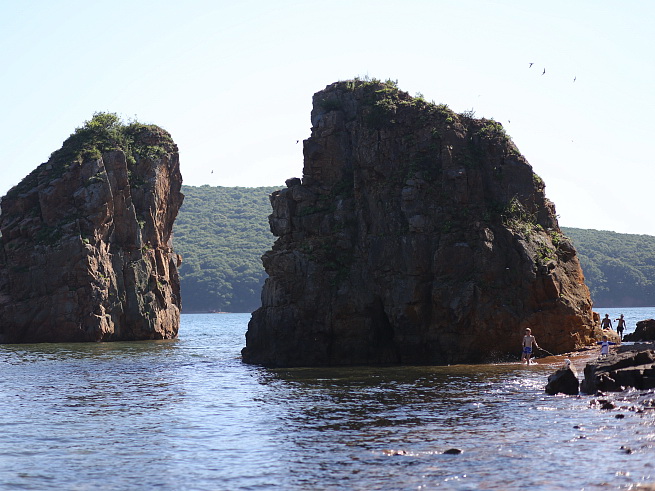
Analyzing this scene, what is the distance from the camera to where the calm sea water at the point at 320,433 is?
1780 centimetres

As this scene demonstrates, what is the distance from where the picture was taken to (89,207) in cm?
6944

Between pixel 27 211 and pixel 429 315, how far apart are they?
45.0 meters

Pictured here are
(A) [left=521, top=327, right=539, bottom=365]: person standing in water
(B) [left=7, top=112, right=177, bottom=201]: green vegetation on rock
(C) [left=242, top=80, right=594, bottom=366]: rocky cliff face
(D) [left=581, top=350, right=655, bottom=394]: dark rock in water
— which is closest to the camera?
(D) [left=581, top=350, right=655, bottom=394]: dark rock in water

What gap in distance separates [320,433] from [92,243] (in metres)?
50.4

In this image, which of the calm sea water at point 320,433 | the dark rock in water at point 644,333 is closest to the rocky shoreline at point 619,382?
the calm sea water at point 320,433

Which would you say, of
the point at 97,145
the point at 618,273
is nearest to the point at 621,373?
the point at 97,145

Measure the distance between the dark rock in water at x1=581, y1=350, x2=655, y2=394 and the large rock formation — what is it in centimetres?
4881

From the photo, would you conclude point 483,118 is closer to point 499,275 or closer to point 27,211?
point 499,275

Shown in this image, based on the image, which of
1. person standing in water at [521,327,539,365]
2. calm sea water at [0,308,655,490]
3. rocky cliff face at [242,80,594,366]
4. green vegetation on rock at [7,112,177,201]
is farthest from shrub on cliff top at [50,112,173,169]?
person standing in water at [521,327,539,365]

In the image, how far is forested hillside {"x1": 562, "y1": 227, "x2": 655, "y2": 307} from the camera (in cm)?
16112

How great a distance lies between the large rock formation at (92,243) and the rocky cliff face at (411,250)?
27.8m

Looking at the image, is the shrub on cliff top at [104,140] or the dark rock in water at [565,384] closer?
the dark rock in water at [565,384]

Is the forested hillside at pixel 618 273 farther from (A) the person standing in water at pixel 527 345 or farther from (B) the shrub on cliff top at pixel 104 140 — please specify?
(A) the person standing in water at pixel 527 345

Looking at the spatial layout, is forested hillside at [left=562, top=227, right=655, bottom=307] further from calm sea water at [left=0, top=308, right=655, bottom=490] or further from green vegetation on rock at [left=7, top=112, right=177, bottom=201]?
calm sea water at [left=0, top=308, right=655, bottom=490]
